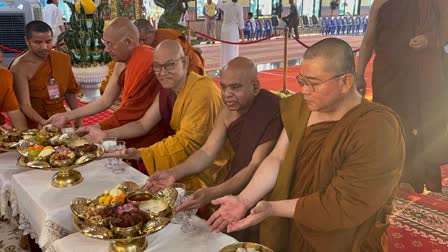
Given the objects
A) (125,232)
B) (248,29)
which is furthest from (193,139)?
(248,29)

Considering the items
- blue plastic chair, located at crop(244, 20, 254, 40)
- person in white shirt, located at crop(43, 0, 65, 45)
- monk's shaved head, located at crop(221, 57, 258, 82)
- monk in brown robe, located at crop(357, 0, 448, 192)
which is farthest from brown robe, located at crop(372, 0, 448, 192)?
blue plastic chair, located at crop(244, 20, 254, 40)

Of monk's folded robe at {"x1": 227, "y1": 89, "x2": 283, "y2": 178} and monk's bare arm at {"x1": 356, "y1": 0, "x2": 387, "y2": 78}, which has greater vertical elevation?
monk's bare arm at {"x1": 356, "y1": 0, "x2": 387, "y2": 78}

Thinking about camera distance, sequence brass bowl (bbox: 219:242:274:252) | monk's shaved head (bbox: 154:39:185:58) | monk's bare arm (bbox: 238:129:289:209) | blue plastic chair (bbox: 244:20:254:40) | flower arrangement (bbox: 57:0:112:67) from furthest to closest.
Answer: blue plastic chair (bbox: 244:20:254:40)
flower arrangement (bbox: 57:0:112:67)
monk's shaved head (bbox: 154:39:185:58)
monk's bare arm (bbox: 238:129:289:209)
brass bowl (bbox: 219:242:274:252)

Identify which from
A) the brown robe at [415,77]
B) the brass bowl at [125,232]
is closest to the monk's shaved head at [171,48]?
the brass bowl at [125,232]

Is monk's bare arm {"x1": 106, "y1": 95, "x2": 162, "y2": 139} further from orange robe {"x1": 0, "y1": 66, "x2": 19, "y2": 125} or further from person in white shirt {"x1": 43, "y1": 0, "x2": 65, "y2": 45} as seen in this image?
person in white shirt {"x1": 43, "y1": 0, "x2": 65, "y2": 45}

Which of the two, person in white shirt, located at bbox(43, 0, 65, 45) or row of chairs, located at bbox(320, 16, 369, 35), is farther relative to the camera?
row of chairs, located at bbox(320, 16, 369, 35)

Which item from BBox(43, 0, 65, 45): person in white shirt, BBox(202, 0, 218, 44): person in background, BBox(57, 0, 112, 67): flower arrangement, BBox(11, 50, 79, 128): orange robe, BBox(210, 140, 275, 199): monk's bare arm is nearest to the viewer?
BBox(210, 140, 275, 199): monk's bare arm

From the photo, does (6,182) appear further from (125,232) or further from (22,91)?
(22,91)

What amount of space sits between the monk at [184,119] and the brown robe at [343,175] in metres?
0.72

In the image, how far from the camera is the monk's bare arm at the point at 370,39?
126 inches

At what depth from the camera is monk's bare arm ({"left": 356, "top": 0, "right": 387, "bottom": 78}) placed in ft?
10.5

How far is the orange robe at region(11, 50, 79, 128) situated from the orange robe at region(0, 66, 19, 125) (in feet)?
1.27

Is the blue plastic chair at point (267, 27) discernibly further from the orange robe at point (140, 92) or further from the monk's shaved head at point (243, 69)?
the monk's shaved head at point (243, 69)

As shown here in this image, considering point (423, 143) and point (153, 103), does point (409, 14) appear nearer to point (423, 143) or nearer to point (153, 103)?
point (423, 143)
